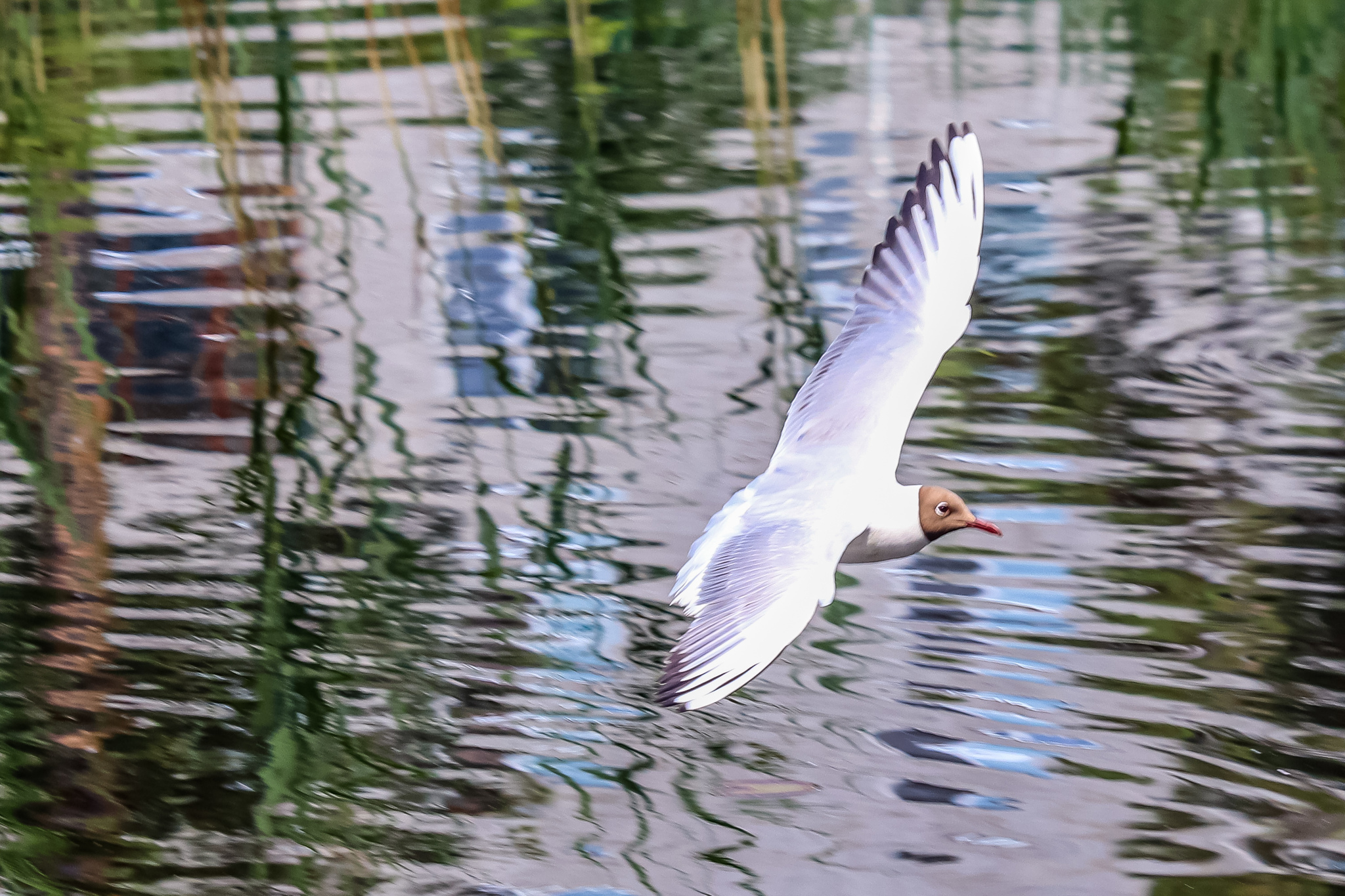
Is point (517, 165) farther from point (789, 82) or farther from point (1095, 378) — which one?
point (1095, 378)

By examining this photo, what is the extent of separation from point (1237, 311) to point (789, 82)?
438cm

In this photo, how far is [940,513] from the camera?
4434 millimetres

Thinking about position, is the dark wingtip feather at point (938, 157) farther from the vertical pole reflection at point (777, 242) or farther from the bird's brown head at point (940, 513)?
the vertical pole reflection at point (777, 242)

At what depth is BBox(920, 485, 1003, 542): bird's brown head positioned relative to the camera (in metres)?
4.39

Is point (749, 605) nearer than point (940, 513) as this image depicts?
Yes

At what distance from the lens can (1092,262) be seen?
7621 millimetres

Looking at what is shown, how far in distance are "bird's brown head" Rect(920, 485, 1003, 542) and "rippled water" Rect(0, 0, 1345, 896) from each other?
0.29 meters

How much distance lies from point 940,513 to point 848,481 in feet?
1.13

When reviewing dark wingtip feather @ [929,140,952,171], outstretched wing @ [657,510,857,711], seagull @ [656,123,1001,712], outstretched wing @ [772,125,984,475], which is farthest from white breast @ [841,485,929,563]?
dark wingtip feather @ [929,140,952,171]

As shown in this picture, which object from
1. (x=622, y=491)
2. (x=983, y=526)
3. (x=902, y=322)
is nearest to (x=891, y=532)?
(x=983, y=526)

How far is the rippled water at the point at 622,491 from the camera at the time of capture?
149 inches

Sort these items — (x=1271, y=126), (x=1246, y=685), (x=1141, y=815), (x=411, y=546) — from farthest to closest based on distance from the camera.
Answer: (x=1271, y=126)
(x=411, y=546)
(x=1246, y=685)
(x=1141, y=815)


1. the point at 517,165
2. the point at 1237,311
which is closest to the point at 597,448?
the point at 1237,311

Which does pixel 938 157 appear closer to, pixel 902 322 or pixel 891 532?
pixel 902 322
